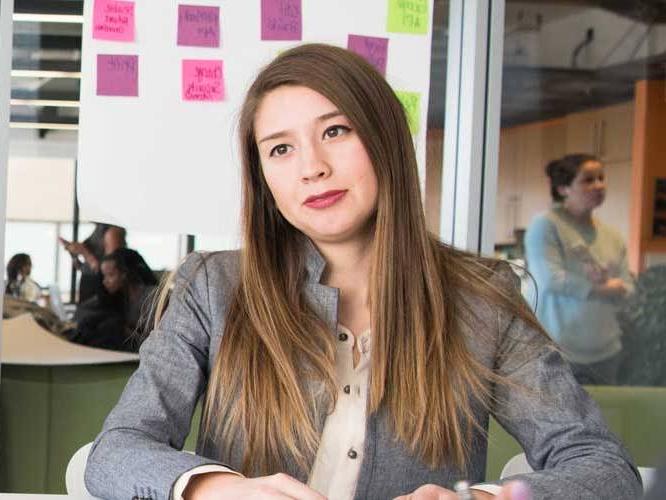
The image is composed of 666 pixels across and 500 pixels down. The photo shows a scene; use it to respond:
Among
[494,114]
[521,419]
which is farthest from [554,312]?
[521,419]

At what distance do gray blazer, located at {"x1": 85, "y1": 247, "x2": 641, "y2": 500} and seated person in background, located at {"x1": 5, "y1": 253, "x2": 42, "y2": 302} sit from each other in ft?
4.37

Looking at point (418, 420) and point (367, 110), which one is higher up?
point (367, 110)

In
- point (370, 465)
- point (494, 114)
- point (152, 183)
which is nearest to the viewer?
point (370, 465)

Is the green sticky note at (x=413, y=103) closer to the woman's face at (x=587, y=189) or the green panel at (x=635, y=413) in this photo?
the green panel at (x=635, y=413)

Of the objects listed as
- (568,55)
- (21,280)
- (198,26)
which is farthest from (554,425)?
(568,55)

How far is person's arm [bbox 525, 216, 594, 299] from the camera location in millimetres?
3639

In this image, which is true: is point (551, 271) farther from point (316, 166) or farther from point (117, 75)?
point (316, 166)

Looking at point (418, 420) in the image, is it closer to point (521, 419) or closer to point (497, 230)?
point (521, 419)

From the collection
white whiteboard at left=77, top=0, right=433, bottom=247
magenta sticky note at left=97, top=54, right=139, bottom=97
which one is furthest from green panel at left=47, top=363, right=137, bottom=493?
magenta sticky note at left=97, top=54, right=139, bottom=97

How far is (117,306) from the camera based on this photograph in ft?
9.34

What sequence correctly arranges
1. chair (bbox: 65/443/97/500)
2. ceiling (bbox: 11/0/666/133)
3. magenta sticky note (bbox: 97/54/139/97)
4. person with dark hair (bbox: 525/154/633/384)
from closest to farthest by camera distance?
chair (bbox: 65/443/97/500), magenta sticky note (bbox: 97/54/139/97), ceiling (bbox: 11/0/666/133), person with dark hair (bbox: 525/154/633/384)

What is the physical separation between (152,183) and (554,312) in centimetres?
156

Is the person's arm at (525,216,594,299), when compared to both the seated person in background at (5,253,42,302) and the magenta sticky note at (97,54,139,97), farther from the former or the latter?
the seated person in background at (5,253,42,302)

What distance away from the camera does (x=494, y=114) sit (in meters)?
2.96
